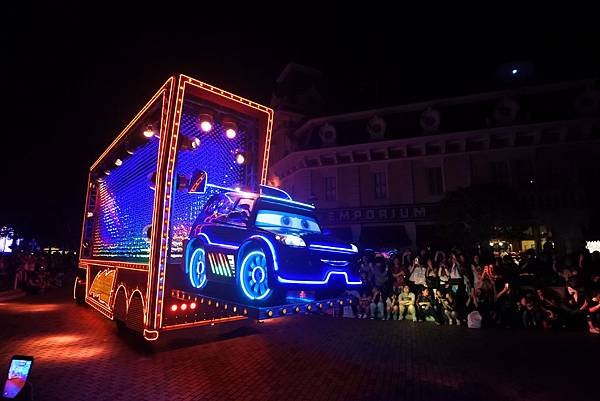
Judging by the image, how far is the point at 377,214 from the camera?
894 inches

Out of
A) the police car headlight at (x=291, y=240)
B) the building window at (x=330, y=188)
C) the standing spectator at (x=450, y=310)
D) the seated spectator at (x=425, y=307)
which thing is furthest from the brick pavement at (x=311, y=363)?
the building window at (x=330, y=188)

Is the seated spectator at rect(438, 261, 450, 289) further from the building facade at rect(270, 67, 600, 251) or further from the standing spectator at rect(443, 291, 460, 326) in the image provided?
the building facade at rect(270, 67, 600, 251)

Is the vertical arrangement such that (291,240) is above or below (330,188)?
below

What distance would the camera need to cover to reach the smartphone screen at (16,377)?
377 cm

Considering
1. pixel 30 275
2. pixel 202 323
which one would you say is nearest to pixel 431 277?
pixel 202 323

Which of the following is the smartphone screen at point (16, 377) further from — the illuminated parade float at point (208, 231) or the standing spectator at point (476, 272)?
the standing spectator at point (476, 272)

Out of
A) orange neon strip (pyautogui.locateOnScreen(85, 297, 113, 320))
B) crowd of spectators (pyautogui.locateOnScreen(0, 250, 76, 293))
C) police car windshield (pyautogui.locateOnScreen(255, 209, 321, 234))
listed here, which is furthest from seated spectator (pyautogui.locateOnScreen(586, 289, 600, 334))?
crowd of spectators (pyautogui.locateOnScreen(0, 250, 76, 293))

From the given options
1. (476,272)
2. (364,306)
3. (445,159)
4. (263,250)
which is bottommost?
(364,306)

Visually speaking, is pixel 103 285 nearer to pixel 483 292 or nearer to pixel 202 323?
pixel 202 323

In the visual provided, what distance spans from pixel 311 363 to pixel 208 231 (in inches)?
139

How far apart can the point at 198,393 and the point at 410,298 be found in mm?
7975

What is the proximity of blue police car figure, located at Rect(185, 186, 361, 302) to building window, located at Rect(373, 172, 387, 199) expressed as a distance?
57.4ft

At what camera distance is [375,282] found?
41.5ft

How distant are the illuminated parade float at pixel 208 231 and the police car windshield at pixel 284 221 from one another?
0.06 ft
